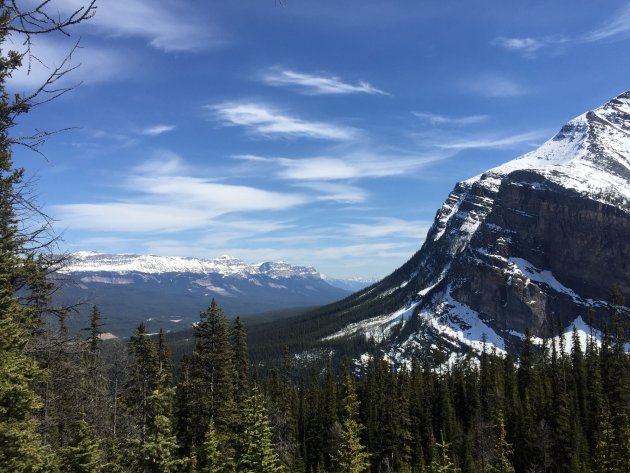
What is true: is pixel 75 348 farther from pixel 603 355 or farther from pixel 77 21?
pixel 603 355

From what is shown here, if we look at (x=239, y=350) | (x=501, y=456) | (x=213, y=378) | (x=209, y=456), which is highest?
(x=239, y=350)

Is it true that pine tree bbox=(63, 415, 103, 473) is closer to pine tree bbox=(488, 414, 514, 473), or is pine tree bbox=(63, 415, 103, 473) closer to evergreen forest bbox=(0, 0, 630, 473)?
evergreen forest bbox=(0, 0, 630, 473)

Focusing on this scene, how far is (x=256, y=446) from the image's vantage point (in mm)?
31984

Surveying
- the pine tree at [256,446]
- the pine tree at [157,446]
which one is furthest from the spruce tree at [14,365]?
the pine tree at [256,446]

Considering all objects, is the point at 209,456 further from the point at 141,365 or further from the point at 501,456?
the point at 501,456

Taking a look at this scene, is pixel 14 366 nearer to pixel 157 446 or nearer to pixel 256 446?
pixel 157 446

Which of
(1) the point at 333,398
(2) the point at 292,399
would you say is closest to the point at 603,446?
(1) the point at 333,398

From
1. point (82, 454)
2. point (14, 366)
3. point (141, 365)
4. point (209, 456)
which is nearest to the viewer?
point (14, 366)

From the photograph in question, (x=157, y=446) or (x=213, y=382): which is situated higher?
(x=213, y=382)

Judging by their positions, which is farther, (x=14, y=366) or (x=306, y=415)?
(x=306, y=415)

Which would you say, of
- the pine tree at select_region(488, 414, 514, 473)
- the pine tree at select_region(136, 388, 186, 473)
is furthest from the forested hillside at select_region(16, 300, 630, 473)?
the pine tree at select_region(488, 414, 514, 473)

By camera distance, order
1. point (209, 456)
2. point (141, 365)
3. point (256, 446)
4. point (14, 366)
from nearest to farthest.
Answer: point (14, 366) < point (256, 446) < point (209, 456) < point (141, 365)

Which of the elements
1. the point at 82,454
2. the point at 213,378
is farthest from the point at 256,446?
the point at 82,454

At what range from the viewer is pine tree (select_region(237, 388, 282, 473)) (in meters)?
31.6
